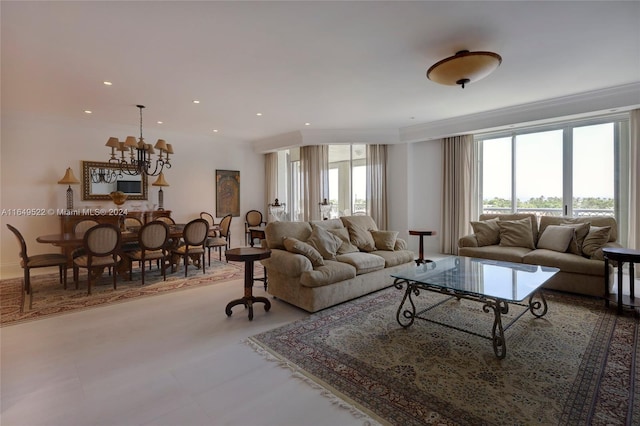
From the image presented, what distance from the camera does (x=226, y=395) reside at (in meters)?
2.01

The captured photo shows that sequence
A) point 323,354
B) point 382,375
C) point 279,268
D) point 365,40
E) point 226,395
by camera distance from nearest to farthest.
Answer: point 226,395 → point 382,375 → point 323,354 → point 365,40 → point 279,268

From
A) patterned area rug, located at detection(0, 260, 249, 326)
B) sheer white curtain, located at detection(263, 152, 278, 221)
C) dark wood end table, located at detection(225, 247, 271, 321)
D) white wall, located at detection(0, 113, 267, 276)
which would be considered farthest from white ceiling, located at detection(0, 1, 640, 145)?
sheer white curtain, located at detection(263, 152, 278, 221)

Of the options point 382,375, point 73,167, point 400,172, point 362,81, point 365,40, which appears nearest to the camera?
point 382,375

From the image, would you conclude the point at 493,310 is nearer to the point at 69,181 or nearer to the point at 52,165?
the point at 69,181

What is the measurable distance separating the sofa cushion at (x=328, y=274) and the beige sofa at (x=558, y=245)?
235 centimetres

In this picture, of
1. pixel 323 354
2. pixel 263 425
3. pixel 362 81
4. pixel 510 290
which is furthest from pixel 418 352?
pixel 362 81

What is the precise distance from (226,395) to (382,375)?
1075 millimetres

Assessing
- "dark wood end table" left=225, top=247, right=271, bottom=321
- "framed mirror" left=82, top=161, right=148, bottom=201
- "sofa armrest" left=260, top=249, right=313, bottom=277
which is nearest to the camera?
"dark wood end table" left=225, top=247, right=271, bottom=321

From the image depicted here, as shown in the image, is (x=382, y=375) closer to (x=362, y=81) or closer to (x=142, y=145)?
(x=362, y=81)

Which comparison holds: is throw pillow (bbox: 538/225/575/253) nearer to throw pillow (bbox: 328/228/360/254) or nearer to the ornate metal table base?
the ornate metal table base

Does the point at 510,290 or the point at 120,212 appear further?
the point at 120,212

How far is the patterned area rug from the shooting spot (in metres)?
3.52

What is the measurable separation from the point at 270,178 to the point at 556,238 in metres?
6.59

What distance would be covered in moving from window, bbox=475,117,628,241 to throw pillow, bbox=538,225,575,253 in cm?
117
